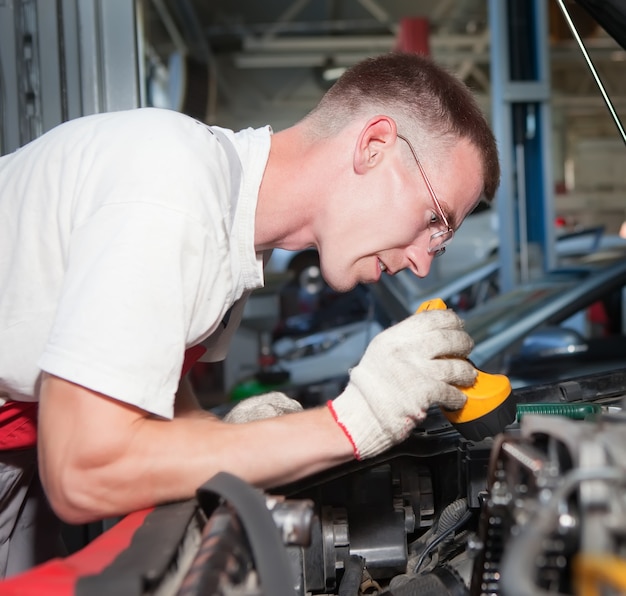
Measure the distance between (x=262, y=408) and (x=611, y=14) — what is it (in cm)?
92

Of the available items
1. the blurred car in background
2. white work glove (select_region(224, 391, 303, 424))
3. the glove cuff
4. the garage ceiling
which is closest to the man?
the glove cuff

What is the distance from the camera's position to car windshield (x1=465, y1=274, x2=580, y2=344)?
2805 mm

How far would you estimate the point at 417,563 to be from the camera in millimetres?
1208

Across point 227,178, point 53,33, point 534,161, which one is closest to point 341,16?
point 534,161

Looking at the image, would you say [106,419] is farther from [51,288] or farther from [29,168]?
[29,168]

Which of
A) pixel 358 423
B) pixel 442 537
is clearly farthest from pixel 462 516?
pixel 358 423

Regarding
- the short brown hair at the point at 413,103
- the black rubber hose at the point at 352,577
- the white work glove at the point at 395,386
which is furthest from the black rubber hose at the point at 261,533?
the short brown hair at the point at 413,103

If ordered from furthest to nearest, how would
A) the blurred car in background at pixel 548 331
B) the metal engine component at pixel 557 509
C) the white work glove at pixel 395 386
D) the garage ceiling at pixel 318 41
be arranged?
1. the garage ceiling at pixel 318 41
2. the blurred car in background at pixel 548 331
3. the white work glove at pixel 395 386
4. the metal engine component at pixel 557 509

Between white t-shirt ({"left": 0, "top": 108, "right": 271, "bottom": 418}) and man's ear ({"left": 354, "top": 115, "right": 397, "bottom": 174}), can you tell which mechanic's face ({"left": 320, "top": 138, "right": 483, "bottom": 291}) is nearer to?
man's ear ({"left": 354, "top": 115, "right": 397, "bottom": 174})

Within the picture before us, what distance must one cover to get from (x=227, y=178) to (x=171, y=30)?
7000mm

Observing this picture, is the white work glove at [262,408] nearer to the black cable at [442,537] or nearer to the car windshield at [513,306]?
the black cable at [442,537]

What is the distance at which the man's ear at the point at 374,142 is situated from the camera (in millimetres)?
1155

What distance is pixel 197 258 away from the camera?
3.10 feet

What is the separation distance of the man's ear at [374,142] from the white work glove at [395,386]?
0.89 ft
